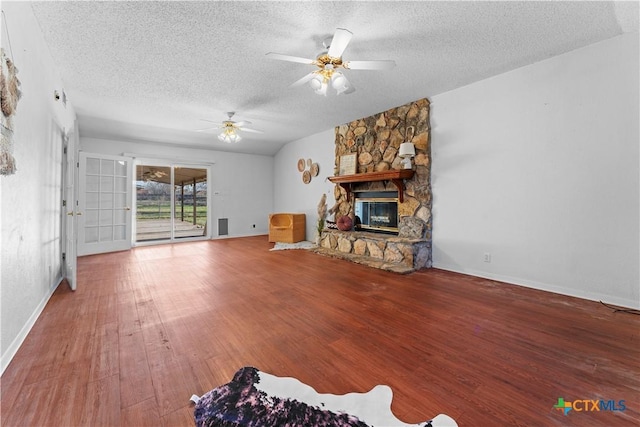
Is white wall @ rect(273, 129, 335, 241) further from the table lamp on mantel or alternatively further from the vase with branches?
the table lamp on mantel

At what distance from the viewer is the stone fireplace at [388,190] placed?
4.14 meters

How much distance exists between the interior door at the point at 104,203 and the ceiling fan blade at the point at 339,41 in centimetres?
550

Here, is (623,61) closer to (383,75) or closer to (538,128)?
(538,128)

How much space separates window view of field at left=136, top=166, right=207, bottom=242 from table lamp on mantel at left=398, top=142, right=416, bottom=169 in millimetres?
5485

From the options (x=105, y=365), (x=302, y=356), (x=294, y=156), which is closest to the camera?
(x=105, y=365)

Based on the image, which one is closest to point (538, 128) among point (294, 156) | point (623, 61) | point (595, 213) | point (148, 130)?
point (623, 61)

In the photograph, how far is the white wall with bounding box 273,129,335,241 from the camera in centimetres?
614

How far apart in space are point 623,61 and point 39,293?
5.92 metres

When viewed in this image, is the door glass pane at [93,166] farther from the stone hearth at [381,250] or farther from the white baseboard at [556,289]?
the white baseboard at [556,289]

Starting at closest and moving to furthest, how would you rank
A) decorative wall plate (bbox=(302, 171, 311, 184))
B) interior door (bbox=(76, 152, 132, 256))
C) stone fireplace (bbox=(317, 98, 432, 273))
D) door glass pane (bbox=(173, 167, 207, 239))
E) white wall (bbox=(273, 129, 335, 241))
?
1. stone fireplace (bbox=(317, 98, 432, 273))
2. interior door (bbox=(76, 152, 132, 256))
3. white wall (bbox=(273, 129, 335, 241))
4. decorative wall plate (bbox=(302, 171, 311, 184))
5. door glass pane (bbox=(173, 167, 207, 239))

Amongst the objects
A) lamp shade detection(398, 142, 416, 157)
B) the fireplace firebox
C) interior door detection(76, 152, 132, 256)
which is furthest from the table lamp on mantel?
interior door detection(76, 152, 132, 256)

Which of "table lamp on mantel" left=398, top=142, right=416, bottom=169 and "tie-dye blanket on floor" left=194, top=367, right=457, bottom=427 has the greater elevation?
"table lamp on mantel" left=398, top=142, right=416, bottom=169

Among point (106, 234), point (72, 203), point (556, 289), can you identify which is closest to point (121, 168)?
point (106, 234)

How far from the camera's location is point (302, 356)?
69.2 inches
